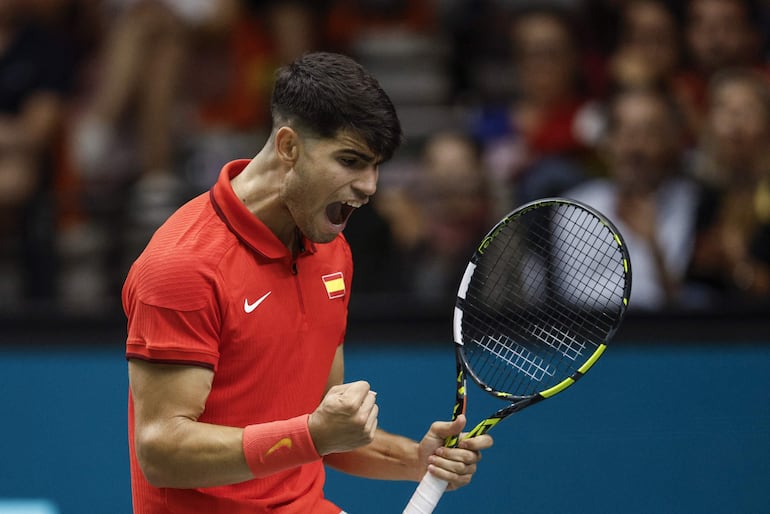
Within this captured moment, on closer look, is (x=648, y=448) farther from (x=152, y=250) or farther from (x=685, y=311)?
(x=152, y=250)

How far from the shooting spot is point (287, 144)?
92.7 inches

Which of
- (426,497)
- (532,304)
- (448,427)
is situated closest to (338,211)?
(448,427)

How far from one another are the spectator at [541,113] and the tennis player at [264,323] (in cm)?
214

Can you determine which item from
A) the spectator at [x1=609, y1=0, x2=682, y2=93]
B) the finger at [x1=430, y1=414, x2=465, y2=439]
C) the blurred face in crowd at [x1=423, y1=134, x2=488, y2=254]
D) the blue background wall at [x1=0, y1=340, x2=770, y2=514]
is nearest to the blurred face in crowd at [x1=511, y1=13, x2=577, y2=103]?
the spectator at [x1=609, y1=0, x2=682, y2=93]

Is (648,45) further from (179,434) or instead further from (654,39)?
(179,434)

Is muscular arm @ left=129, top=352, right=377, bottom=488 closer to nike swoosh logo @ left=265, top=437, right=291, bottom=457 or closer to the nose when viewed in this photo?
nike swoosh logo @ left=265, top=437, right=291, bottom=457

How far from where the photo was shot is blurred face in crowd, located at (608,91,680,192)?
169 inches

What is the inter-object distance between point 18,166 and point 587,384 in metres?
2.53

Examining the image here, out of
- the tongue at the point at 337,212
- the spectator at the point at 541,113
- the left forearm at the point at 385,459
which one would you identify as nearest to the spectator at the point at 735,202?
the spectator at the point at 541,113

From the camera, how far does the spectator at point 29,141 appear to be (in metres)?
4.40

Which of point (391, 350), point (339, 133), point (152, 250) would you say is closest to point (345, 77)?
point (339, 133)

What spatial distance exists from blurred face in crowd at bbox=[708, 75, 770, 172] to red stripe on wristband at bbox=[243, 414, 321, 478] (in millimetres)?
2639

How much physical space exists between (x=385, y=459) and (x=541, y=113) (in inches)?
97.6

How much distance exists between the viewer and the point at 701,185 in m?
4.29
